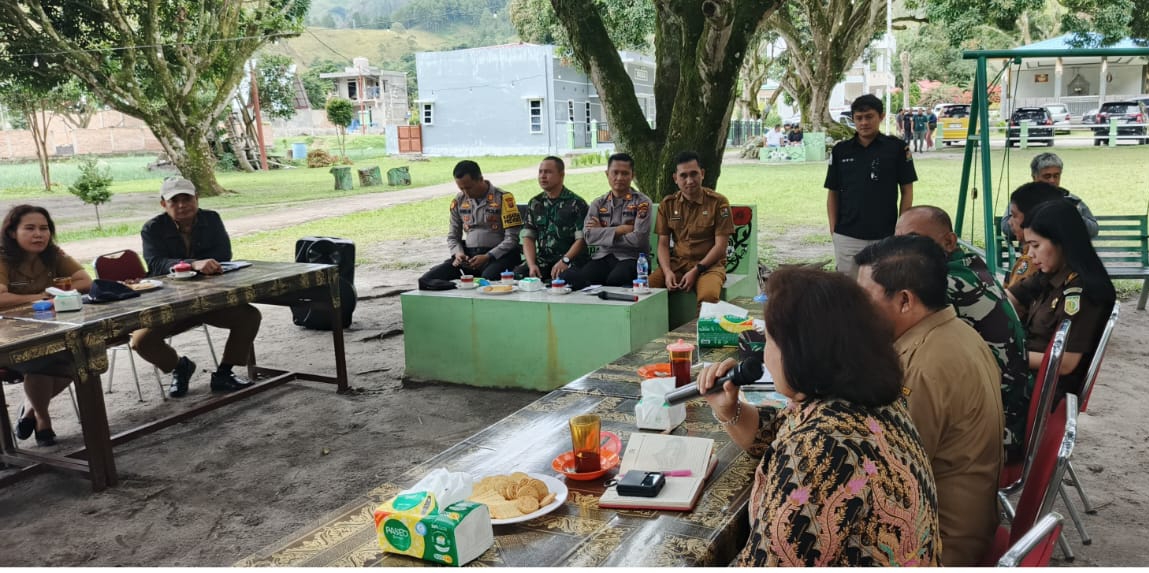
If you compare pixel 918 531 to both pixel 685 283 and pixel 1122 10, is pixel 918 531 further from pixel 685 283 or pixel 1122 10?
pixel 1122 10

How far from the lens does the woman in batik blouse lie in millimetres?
1482

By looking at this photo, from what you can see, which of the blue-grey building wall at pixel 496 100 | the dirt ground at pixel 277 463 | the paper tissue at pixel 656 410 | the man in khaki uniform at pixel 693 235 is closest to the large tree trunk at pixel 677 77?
the man in khaki uniform at pixel 693 235

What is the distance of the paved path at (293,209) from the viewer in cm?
1272

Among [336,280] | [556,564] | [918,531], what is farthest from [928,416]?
[336,280]

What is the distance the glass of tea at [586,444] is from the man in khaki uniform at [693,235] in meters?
3.69

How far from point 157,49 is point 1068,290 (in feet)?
61.1

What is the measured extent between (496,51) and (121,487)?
101 ft

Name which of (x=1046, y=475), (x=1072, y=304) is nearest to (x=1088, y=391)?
(x=1072, y=304)

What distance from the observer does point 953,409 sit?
203 centimetres

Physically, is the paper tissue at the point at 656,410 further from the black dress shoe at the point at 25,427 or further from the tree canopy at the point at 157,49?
the tree canopy at the point at 157,49

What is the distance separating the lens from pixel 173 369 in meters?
5.52

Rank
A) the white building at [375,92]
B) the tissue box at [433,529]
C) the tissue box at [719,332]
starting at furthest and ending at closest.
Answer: the white building at [375,92], the tissue box at [719,332], the tissue box at [433,529]

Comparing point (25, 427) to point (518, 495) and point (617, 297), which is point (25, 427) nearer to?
point (617, 297)

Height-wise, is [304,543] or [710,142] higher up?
[710,142]
